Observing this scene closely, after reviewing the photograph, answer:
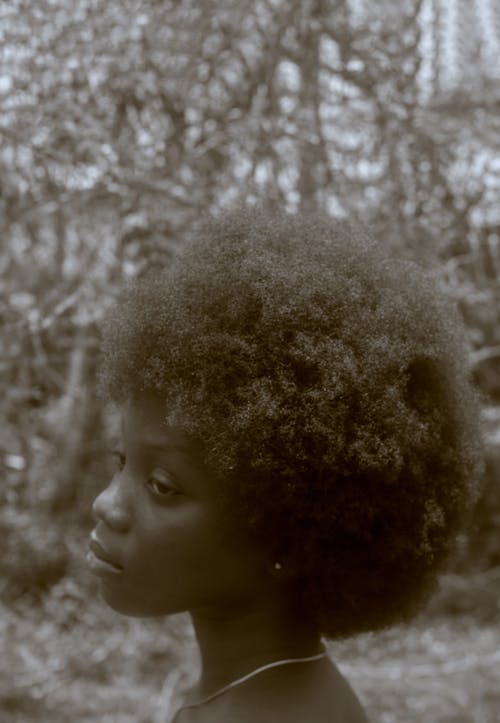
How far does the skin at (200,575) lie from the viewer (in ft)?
5.63

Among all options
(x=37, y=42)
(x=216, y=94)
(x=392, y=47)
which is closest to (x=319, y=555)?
(x=37, y=42)

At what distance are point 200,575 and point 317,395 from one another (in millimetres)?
439

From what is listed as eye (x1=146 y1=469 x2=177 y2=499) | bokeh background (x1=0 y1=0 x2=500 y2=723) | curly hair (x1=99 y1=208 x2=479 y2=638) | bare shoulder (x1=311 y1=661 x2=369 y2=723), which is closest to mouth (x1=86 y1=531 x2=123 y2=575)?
eye (x1=146 y1=469 x2=177 y2=499)

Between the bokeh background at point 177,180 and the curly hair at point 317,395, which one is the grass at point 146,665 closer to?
the bokeh background at point 177,180

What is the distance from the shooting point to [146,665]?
5.10 metres

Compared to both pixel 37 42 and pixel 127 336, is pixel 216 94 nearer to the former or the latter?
pixel 37 42

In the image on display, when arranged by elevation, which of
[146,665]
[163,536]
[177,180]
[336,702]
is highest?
[177,180]

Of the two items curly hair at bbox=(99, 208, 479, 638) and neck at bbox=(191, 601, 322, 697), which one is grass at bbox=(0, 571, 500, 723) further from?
curly hair at bbox=(99, 208, 479, 638)

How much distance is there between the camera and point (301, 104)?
4133mm

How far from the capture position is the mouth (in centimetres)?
178

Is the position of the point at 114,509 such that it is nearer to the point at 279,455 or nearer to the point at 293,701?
the point at 279,455

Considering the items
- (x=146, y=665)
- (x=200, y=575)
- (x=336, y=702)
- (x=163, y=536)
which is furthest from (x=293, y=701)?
(x=146, y=665)

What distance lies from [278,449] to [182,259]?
0.52m

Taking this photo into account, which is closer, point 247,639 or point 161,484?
point 161,484
